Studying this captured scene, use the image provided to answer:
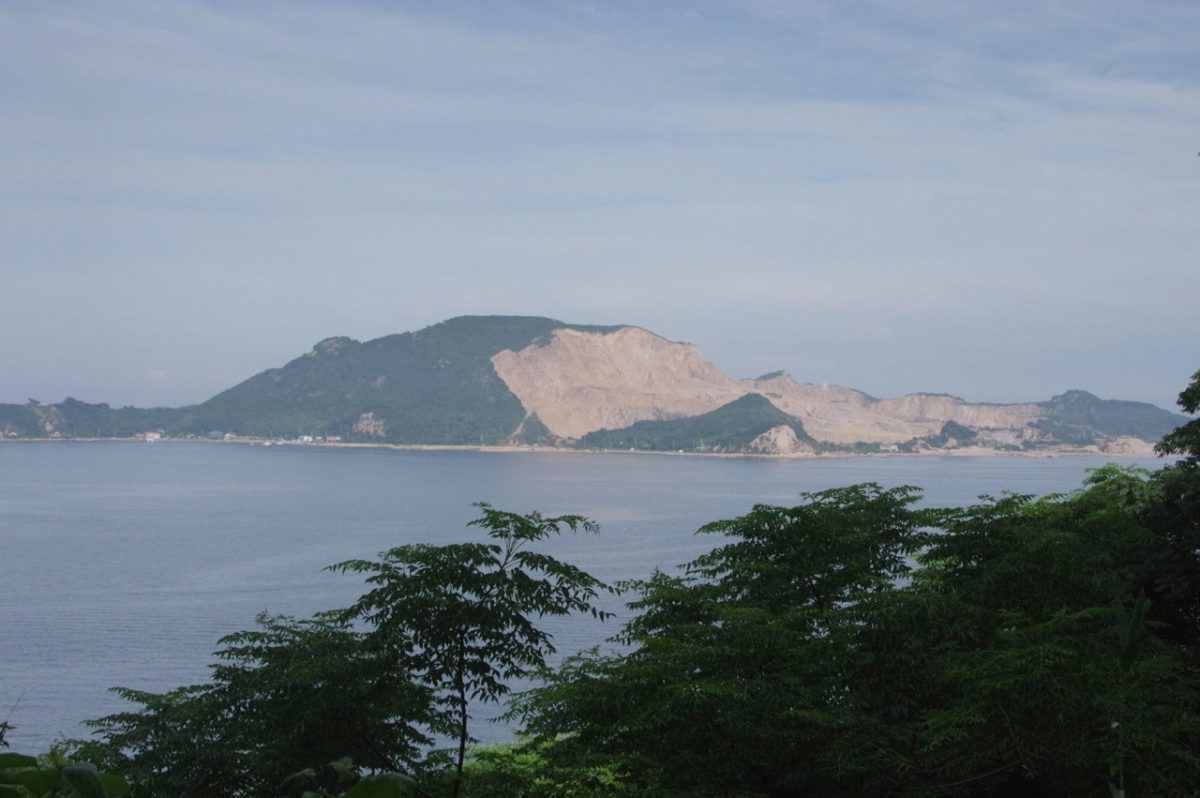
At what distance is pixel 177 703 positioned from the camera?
16391 millimetres

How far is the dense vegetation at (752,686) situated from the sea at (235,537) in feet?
6.13

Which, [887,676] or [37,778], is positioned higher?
[37,778]

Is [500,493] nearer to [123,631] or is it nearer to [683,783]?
[123,631]

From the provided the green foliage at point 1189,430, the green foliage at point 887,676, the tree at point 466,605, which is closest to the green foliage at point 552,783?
the green foliage at point 887,676

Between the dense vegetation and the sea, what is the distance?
1.87 metres

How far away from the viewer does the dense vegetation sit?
39.6 ft

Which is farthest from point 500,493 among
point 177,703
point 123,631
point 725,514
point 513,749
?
point 177,703

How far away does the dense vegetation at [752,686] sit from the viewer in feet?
39.6

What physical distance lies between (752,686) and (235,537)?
78.1 meters

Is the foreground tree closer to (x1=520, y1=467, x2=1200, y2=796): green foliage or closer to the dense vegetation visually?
the dense vegetation

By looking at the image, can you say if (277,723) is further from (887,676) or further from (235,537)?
(235,537)

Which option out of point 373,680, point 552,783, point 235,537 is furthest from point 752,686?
point 235,537

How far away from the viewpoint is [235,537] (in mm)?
85312

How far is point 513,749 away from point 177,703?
9.45 meters
